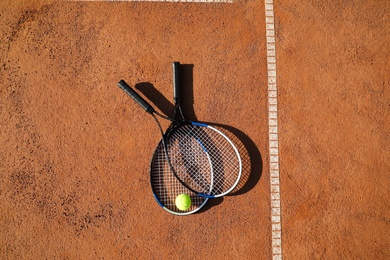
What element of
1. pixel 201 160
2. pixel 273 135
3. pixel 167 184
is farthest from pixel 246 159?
pixel 167 184

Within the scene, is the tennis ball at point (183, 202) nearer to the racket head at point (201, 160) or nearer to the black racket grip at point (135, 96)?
the racket head at point (201, 160)

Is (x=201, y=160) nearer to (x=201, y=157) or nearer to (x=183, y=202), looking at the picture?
(x=201, y=157)

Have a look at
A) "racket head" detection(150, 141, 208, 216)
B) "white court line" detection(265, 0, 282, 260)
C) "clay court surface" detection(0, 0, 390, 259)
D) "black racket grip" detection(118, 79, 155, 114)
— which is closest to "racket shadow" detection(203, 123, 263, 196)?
"clay court surface" detection(0, 0, 390, 259)

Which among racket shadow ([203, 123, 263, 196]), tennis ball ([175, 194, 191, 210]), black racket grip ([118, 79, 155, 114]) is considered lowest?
tennis ball ([175, 194, 191, 210])

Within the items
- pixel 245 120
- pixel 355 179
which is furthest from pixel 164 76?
pixel 355 179

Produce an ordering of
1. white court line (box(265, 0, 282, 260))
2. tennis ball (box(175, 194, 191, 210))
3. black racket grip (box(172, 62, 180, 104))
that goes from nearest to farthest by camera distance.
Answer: tennis ball (box(175, 194, 191, 210)), black racket grip (box(172, 62, 180, 104)), white court line (box(265, 0, 282, 260))

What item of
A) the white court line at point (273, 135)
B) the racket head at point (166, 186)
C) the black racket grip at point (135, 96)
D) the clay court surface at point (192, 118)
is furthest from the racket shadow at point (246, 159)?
the black racket grip at point (135, 96)

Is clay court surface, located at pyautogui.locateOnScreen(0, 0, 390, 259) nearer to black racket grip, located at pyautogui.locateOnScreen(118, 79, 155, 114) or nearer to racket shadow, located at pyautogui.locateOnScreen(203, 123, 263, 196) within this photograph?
racket shadow, located at pyautogui.locateOnScreen(203, 123, 263, 196)
